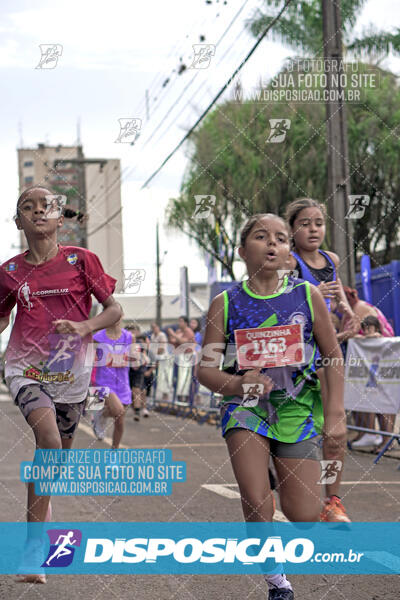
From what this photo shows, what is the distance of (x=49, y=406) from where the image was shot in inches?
191

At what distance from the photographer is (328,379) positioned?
171 inches

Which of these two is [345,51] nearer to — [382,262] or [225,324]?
[382,262]

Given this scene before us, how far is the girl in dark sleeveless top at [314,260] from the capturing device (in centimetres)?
604

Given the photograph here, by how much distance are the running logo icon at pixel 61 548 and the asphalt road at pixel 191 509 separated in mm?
202

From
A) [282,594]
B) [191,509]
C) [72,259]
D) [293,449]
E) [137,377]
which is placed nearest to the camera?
[282,594]

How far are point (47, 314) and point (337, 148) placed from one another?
9.18 meters

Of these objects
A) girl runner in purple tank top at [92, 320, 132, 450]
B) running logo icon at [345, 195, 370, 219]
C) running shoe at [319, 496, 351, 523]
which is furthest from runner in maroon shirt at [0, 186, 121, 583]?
running logo icon at [345, 195, 370, 219]

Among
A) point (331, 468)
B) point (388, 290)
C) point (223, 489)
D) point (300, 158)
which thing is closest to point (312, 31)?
point (300, 158)

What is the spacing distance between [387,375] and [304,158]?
1750 cm

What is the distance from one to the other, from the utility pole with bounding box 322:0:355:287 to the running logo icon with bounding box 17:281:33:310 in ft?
28.4

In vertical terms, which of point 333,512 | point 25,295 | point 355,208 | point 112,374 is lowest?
point 112,374

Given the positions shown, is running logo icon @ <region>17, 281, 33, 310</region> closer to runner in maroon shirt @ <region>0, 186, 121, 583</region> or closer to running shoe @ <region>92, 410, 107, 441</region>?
runner in maroon shirt @ <region>0, 186, 121, 583</region>

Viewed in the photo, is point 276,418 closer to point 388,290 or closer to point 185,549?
point 185,549

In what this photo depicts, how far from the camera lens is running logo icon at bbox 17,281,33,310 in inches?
197
